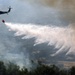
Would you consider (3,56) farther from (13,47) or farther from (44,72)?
Answer: (44,72)

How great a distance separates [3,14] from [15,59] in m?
4.91

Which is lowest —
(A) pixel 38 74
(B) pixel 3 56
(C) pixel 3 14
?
(A) pixel 38 74

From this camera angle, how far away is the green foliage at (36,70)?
30.5 meters

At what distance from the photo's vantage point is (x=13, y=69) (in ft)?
102

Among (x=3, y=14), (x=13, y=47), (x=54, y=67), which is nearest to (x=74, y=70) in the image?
(x=54, y=67)

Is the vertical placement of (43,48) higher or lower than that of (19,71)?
higher

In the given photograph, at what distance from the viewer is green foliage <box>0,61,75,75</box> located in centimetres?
3047

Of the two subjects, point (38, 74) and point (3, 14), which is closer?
point (3, 14)

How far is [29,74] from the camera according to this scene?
3111 cm

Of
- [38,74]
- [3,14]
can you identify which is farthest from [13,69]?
[3,14]

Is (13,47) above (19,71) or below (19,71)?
above

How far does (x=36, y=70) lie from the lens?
101 feet

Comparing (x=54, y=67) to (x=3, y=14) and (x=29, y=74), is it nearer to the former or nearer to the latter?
(x=29, y=74)

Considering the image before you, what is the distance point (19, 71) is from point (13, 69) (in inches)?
26.0
